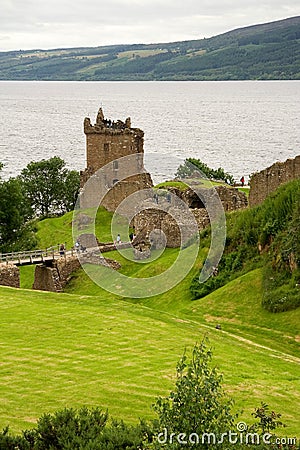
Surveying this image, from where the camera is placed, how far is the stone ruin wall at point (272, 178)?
34656 mm

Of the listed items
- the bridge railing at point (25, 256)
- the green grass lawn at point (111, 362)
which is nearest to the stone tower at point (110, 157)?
the bridge railing at point (25, 256)

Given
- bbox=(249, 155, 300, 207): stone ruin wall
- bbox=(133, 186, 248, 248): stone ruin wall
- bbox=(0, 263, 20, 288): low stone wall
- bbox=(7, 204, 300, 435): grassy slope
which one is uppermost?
bbox=(249, 155, 300, 207): stone ruin wall

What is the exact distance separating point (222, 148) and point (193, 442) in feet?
437

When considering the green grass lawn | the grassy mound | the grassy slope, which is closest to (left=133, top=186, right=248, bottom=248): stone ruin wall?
the grassy mound

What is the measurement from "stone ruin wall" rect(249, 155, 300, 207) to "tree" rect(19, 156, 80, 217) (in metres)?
50.2

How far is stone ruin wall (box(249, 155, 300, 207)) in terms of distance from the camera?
1364 inches

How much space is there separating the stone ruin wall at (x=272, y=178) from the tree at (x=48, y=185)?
165ft

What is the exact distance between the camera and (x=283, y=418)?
17.6 m

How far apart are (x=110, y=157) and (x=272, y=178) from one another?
30.4 m

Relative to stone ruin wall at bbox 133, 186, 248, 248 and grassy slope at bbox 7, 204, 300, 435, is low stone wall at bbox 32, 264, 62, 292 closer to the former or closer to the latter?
stone ruin wall at bbox 133, 186, 248, 248

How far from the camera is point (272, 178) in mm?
36281

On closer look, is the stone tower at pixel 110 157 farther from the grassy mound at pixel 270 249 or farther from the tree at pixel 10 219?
the grassy mound at pixel 270 249

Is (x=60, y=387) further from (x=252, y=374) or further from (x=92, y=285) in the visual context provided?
(x=92, y=285)

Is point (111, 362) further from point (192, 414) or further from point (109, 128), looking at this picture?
point (109, 128)
